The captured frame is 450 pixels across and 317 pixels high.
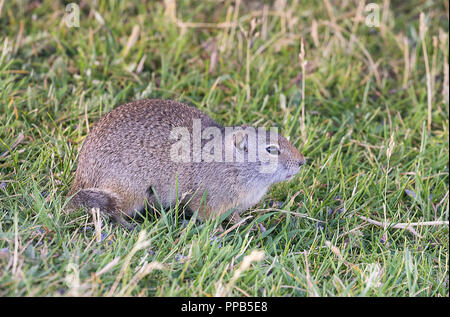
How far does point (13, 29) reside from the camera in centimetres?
602

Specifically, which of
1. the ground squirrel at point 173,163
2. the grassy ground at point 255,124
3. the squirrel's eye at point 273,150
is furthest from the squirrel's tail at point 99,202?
the squirrel's eye at point 273,150

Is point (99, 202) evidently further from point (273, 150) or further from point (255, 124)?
point (255, 124)

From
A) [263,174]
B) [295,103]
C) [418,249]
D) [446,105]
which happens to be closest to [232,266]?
[263,174]

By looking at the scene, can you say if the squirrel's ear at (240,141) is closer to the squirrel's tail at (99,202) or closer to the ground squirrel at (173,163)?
the ground squirrel at (173,163)

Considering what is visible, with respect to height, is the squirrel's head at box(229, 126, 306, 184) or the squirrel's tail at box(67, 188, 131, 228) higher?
the squirrel's head at box(229, 126, 306, 184)

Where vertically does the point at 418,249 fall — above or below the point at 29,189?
below

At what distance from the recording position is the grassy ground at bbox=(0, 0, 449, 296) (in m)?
3.39

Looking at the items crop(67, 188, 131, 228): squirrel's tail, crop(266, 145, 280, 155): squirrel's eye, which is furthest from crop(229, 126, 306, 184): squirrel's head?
crop(67, 188, 131, 228): squirrel's tail

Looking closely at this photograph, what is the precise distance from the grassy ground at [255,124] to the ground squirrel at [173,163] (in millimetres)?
205

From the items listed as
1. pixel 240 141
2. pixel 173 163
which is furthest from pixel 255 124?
pixel 173 163

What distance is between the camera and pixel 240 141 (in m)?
4.25

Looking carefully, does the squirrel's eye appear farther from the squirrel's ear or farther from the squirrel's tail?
the squirrel's tail
